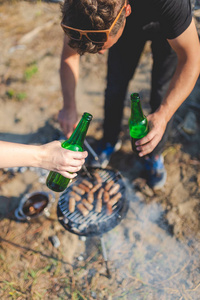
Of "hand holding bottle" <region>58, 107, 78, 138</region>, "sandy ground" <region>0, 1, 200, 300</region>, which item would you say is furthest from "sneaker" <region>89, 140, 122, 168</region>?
"hand holding bottle" <region>58, 107, 78, 138</region>

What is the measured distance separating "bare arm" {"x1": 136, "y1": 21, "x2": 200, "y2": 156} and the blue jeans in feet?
1.18

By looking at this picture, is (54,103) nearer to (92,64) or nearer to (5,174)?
(92,64)

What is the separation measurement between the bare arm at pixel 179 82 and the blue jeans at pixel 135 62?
359 mm

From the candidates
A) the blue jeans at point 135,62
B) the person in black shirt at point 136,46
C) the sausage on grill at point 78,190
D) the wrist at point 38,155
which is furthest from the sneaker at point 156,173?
the wrist at point 38,155

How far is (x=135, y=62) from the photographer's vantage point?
8.14 feet

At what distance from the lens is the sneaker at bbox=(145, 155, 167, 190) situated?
3.02m

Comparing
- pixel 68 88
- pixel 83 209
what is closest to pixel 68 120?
pixel 68 88

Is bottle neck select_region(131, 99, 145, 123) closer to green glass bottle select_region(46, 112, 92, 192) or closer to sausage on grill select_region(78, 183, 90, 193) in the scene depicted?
green glass bottle select_region(46, 112, 92, 192)

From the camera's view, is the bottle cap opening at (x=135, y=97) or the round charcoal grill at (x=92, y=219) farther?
the round charcoal grill at (x=92, y=219)

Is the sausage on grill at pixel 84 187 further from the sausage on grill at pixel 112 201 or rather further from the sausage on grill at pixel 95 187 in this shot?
the sausage on grill at pixel 112 201

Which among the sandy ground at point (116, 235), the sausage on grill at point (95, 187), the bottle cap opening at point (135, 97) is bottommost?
the sandy ground at point (116, 235)

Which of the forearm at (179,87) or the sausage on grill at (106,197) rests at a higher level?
the forearm at (179,87)

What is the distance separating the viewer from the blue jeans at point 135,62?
7.22 feet

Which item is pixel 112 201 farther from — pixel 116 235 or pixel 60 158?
pixel 60 158
